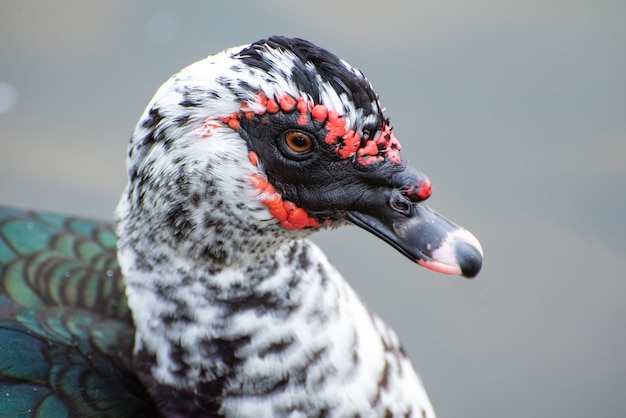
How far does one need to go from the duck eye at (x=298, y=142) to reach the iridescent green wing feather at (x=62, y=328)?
0.62 metres

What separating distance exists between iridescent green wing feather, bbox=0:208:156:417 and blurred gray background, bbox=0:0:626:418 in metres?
1.19

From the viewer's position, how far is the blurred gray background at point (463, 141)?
2.93 metres

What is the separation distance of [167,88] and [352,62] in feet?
6.00

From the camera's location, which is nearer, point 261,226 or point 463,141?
point 261,226

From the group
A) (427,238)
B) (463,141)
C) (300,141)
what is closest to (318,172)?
(300,141)

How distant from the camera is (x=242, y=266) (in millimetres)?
1604

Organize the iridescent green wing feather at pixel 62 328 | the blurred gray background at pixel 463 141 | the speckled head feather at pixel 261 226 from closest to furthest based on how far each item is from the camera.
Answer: the speckled head feather at pixel 261 226
the iridescent green wing feather at pixel 62 328
the blurred gray background at pixel 463 141

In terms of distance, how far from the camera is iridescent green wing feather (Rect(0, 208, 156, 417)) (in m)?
1.69

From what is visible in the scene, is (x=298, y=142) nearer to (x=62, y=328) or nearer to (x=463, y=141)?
(x=62, y=328)

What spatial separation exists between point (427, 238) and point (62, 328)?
0.84 metres

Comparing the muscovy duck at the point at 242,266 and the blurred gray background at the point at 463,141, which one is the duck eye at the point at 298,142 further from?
the blurred gray background at the point at 463,141

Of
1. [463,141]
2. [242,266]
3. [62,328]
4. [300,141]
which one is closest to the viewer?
[300,141]

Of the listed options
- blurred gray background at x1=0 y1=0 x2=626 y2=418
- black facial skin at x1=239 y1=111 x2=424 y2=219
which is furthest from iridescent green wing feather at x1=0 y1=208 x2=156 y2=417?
blurred gray background at x1=0 y1=0 x2=626 y2=418

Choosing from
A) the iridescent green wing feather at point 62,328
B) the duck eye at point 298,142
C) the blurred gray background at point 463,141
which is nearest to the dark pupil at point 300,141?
the duck eye at point 298,142
